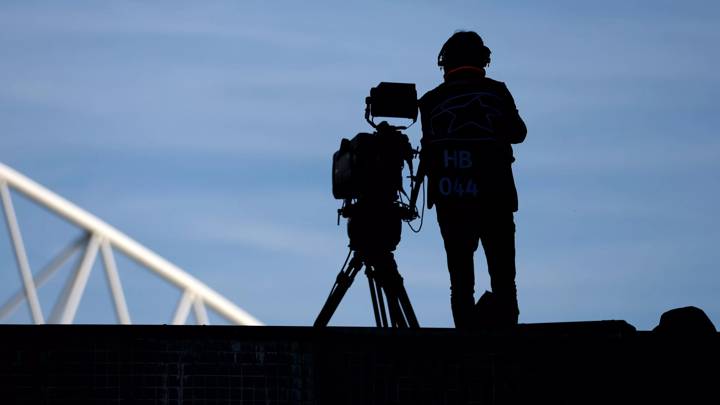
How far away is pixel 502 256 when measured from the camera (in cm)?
1266

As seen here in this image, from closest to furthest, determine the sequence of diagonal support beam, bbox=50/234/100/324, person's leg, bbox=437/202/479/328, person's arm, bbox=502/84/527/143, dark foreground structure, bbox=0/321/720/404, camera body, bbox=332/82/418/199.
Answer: dark foreground structure, bbox=0/321/720/404 < person's leg, bbox=437/202/479/328 < person's arm, bbox=502/84/527/143 < camera body, bbox=332/82/418/199 < diagonal support beam, bbox=50/234/100/324

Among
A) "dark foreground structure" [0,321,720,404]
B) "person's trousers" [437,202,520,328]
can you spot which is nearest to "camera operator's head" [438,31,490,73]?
"person's trousers" [437,202,520,328]

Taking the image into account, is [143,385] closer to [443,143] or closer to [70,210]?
[443,143]

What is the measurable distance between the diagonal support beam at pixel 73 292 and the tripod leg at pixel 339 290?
31005 millimetres

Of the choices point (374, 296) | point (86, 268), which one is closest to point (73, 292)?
point (86, 268)

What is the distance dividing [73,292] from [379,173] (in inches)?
1343

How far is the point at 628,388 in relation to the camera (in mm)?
11914

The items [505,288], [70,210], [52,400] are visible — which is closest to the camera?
[52,400]

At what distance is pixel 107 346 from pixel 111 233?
1647 inches

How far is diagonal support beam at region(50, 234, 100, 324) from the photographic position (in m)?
44.0

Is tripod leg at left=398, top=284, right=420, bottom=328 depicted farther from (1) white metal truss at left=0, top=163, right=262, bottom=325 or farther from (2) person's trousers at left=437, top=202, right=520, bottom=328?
(1) white metal truss at left=0, top=163, right=262, bottom=325

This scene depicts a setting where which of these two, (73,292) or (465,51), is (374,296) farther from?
(73,292)

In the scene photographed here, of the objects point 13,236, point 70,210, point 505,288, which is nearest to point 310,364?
point 505,288

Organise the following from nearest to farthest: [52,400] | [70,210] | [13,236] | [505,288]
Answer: [52,400], [505,288], [13,236], [70,210]
